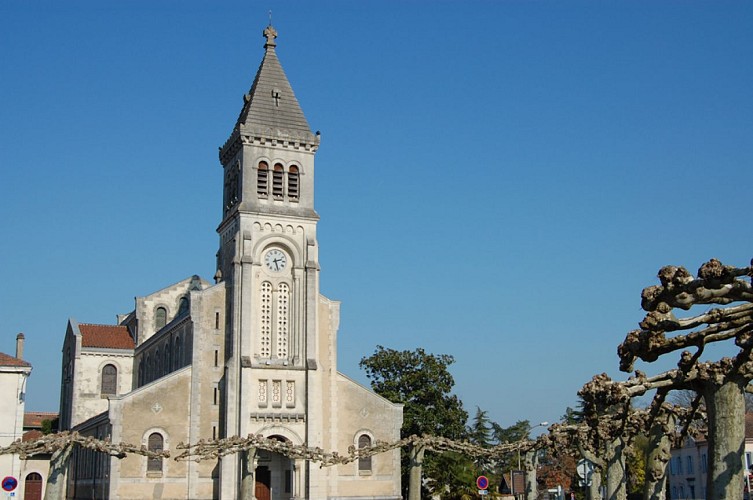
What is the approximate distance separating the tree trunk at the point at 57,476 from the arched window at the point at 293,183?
27529mm

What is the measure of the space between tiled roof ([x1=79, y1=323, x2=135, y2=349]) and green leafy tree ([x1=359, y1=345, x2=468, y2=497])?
2103cm

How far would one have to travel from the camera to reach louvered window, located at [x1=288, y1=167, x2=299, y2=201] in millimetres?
59656

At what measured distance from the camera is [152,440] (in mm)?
53188

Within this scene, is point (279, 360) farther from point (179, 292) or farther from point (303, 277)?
point (179, 292)

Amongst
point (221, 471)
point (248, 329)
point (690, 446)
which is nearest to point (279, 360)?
point (248, 329)

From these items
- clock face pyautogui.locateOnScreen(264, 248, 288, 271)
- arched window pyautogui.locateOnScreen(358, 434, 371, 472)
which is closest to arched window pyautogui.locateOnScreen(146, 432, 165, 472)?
arched window pyautogui.locateOnScreen(358, 434, 371, 472)

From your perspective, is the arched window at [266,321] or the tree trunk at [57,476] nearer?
the tree trunk at [57,476]

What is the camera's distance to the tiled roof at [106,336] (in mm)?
74438

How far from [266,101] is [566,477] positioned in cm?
4804

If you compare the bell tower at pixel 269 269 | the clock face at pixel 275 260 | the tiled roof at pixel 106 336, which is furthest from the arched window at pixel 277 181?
the tiled roof at pixel 106 336

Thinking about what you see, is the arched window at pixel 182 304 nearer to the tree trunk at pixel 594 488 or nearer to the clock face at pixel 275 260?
the clock face at pixel 275 260

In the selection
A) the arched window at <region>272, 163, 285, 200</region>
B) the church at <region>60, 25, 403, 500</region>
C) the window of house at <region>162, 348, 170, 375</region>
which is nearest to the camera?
the church at <region>60, 25, 403, 500</region>

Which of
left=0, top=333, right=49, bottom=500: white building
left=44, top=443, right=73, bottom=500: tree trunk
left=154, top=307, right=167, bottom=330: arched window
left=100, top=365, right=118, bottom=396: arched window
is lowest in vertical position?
left=44, top=443, right=73, bottom=500: tree trunk

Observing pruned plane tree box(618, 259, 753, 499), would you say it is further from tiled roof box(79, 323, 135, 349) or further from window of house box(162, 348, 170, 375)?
tiled roof box(79, 323, 135, 349)
